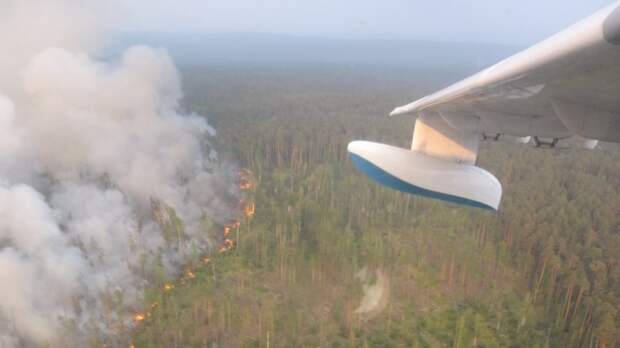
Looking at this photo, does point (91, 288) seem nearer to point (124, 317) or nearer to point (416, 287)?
point (124, 317)

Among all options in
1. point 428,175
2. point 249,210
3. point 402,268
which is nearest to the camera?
point 428,175

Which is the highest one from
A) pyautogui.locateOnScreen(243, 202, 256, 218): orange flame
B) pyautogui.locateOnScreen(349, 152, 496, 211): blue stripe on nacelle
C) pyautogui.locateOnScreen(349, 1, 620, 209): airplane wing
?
pyautogui.locateOnScreen(349, 1, 620, 209): airplane wing

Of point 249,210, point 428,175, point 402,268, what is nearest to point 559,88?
point 428,175

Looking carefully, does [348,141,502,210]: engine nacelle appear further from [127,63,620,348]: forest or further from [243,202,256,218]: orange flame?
[243,202,256,218]: orange flame

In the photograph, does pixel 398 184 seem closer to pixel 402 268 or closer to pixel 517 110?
pixel 517 110

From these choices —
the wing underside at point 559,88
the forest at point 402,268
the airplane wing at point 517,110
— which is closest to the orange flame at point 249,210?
the forest at point 402,268

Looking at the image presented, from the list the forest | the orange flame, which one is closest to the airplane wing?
the forest
